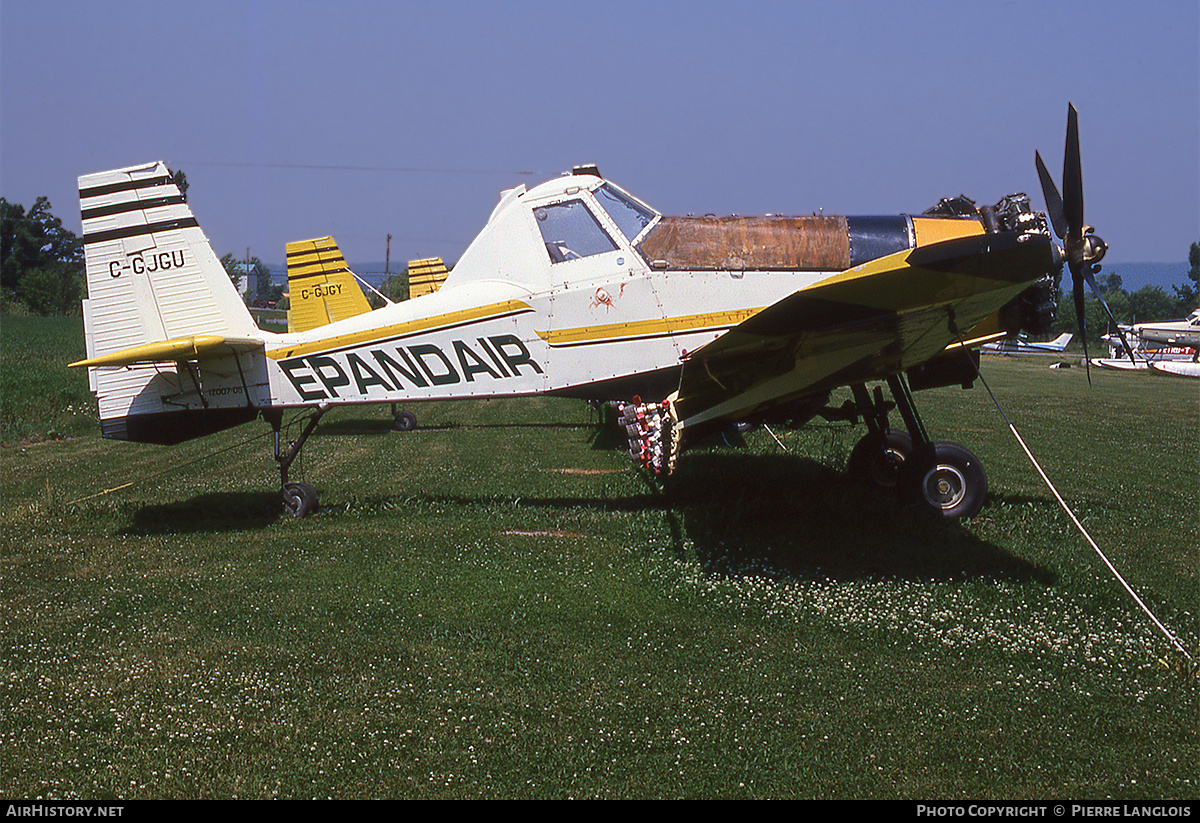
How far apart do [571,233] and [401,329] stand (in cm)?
193

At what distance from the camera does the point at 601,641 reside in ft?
18.8

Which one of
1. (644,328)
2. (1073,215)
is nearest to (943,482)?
(1073,215)

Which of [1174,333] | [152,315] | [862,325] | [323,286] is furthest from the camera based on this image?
[1174,333]

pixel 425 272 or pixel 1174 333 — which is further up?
pixel 425 272

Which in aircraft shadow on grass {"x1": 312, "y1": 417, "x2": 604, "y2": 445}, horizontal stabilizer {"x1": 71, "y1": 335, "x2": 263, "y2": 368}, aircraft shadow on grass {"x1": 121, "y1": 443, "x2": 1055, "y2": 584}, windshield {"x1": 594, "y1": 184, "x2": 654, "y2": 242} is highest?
windshield {"x1": 594, "y1": 184, "x2": 654, "y2": 242}

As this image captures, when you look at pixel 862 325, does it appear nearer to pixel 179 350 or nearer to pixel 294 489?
pixel 294 489

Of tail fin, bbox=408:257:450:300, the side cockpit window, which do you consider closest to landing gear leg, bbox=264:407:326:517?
the side cockpit window

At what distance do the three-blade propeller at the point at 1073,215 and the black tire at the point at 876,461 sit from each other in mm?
2600

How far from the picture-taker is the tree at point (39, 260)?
59.8 metres

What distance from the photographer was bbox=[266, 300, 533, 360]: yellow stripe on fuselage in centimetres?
850

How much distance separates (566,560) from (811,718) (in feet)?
10.5

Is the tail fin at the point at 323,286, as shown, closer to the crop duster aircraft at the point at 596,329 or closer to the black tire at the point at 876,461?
the crop duster aircraft at the point at 596,329

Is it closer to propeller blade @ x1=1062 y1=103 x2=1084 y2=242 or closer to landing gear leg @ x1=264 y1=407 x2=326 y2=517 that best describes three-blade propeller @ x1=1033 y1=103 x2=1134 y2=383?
propeller blade @ x1=1062 y1=103 x2=1084 y2=242

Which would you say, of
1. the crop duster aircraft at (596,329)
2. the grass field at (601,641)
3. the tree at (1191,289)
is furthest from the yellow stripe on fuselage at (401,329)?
the tree at (1191,289)
